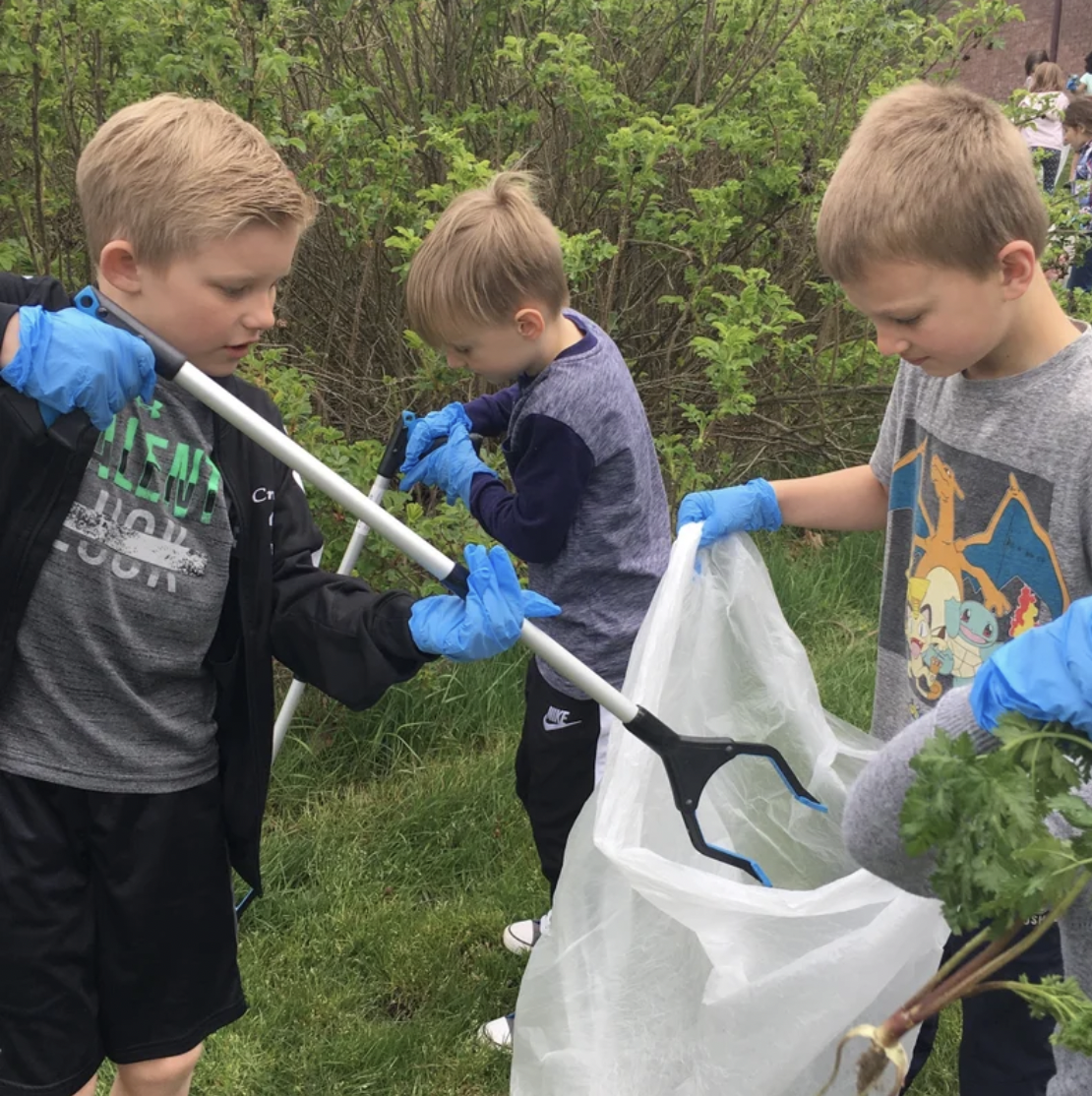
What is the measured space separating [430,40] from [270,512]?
103 inches

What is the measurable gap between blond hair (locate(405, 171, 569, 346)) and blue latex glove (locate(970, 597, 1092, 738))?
4.47 feet

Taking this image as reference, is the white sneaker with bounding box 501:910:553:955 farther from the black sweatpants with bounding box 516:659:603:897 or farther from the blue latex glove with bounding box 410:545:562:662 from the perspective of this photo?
the blue latex glove with bounding box 410:545:562:662

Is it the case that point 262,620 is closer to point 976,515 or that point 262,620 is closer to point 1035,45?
point 976,515

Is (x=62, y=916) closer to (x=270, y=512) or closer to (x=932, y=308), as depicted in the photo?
(x=270, y=512)

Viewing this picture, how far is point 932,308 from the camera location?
151cm

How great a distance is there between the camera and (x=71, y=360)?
1348 millimetres

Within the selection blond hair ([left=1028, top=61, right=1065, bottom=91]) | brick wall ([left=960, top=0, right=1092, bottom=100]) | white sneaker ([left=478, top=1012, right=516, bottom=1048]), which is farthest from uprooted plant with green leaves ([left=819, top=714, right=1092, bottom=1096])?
brick wall ([left=960, top=0, right=1092, bottom=100])

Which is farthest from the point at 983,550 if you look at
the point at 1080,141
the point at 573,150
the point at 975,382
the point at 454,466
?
the point at 1080,141

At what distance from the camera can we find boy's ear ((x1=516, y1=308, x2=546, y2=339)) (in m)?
2.16

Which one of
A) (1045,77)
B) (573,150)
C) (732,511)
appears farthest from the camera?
(1045,77)

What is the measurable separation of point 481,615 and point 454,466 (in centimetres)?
84

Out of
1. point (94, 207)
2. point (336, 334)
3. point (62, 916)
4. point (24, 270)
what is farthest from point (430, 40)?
point (62, 916)

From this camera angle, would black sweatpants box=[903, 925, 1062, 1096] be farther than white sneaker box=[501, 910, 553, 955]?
No

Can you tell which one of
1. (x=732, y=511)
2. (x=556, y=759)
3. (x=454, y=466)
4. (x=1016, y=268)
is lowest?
(x=556, y=759)
